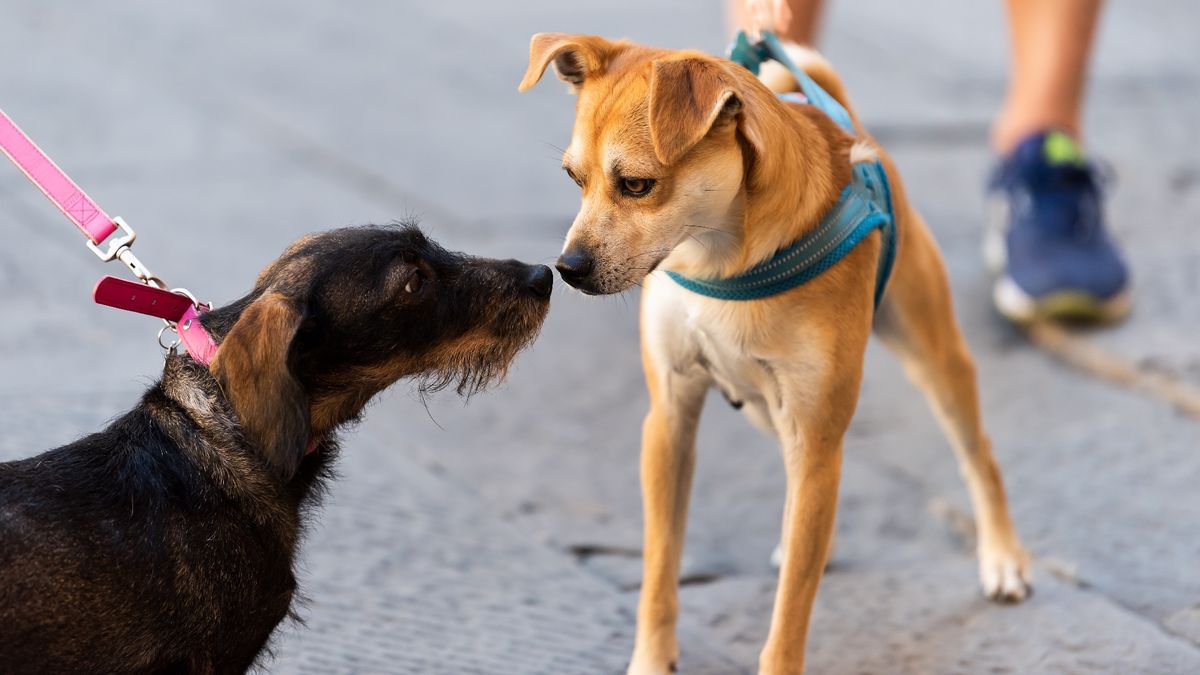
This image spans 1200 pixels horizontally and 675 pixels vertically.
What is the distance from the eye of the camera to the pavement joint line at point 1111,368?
520cm

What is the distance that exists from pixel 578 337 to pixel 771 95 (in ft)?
8.70

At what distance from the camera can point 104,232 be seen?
3.08 m

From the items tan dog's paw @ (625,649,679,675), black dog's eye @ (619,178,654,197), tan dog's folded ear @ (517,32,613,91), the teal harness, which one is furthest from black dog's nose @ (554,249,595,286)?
tan dog's paw @ (625,649,679,675)

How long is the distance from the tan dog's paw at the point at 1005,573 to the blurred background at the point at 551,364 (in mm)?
51

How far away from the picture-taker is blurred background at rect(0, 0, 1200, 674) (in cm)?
391

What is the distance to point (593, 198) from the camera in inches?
122

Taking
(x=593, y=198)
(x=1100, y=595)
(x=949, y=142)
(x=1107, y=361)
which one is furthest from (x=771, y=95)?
Result: (x=949, y=142)

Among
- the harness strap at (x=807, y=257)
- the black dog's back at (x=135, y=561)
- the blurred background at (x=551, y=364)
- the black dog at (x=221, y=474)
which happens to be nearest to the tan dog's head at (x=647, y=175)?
the harness strap at (x=807, y=257)

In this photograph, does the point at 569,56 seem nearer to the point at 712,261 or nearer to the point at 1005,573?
the point at 712,261

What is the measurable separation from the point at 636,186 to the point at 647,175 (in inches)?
1.6

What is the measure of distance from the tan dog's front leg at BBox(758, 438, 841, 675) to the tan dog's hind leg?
0.64 m

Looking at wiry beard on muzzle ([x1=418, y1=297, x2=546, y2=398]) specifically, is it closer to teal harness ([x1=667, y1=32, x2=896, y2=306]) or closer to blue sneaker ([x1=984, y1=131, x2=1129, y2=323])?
teal harness ([x1=667, y1=32, x2=896, y2=306])

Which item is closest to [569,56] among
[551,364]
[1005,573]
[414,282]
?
[414,282]

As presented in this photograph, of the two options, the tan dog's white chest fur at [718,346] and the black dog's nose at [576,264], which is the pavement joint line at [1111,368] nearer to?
the tan dog's white chest fur at [718,346]
